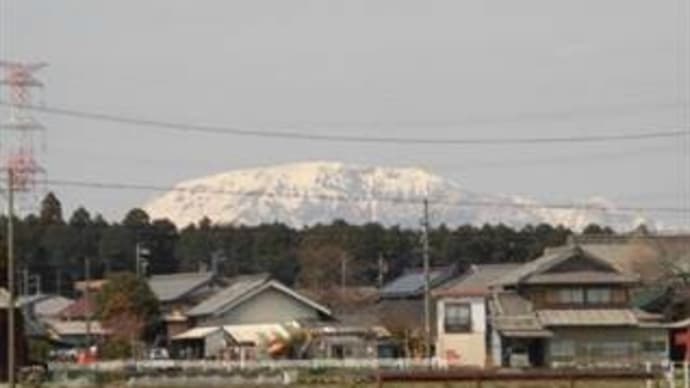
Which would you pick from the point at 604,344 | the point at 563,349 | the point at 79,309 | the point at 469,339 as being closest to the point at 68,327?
the point at 79,309

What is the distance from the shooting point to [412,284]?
306ft

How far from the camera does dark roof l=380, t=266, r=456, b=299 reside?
9106 cm

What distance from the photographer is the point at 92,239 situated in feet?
412

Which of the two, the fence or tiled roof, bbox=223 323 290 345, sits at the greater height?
tiled roof, bbox=223 323 290 345

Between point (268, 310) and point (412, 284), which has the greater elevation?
point (412, 284)

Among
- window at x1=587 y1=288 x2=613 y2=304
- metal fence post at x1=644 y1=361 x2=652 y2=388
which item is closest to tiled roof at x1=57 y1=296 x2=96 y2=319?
window at x1=587 y1=288 x2=613 y2=304

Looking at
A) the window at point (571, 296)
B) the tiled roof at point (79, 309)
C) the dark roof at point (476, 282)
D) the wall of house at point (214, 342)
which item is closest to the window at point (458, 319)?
the dark roof at point (476, 282)

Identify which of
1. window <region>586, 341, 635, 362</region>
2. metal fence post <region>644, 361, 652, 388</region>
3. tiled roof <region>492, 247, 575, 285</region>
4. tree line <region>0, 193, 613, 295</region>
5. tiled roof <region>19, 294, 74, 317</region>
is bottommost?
metal fence post <region>644, 361, 652, 388</region>

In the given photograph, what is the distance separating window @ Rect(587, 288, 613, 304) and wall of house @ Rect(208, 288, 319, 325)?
1668 cm

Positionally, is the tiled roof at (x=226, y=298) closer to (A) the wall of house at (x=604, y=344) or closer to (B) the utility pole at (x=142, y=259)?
(B) the utility pole at (x=142, y=259)

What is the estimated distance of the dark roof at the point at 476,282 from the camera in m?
69.1

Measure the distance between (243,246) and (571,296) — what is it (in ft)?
213

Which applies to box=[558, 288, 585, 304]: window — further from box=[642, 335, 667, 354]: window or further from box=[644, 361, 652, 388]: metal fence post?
box=[644, 361, 652, 388]: metal fence post

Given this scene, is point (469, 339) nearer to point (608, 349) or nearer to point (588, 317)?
point (588, 317)
